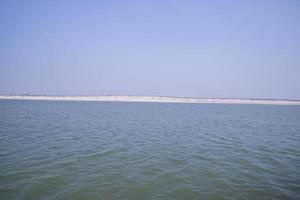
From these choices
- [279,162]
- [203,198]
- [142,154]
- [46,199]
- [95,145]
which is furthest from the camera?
[95,145]

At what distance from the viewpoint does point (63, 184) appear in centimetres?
762

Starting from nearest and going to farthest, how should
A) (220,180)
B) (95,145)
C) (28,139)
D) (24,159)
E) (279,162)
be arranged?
(220,180), (24,159), (279,162), (95,145), (28,139)

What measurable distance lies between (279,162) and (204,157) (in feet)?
12.8

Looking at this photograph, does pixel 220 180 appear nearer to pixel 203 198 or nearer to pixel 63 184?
pixel 203 198

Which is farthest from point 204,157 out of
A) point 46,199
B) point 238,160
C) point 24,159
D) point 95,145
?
point 24,159

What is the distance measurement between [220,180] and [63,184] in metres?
6.04

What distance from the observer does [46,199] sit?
254 inches

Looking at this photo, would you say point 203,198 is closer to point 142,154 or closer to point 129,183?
point 129,183

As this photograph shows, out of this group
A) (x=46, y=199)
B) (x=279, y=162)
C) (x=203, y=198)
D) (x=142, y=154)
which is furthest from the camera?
(x=142, y=154)

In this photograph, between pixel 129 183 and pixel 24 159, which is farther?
pixel 24 159

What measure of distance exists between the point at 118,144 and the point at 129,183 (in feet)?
22.6

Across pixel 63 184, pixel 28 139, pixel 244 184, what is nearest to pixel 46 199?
pixel 63 184

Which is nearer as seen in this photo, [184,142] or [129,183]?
[129,183]

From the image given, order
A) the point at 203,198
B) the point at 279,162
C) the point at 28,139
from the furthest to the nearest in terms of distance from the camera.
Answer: the point at 28,139 → the point at 279,162 → the point at 203,198
